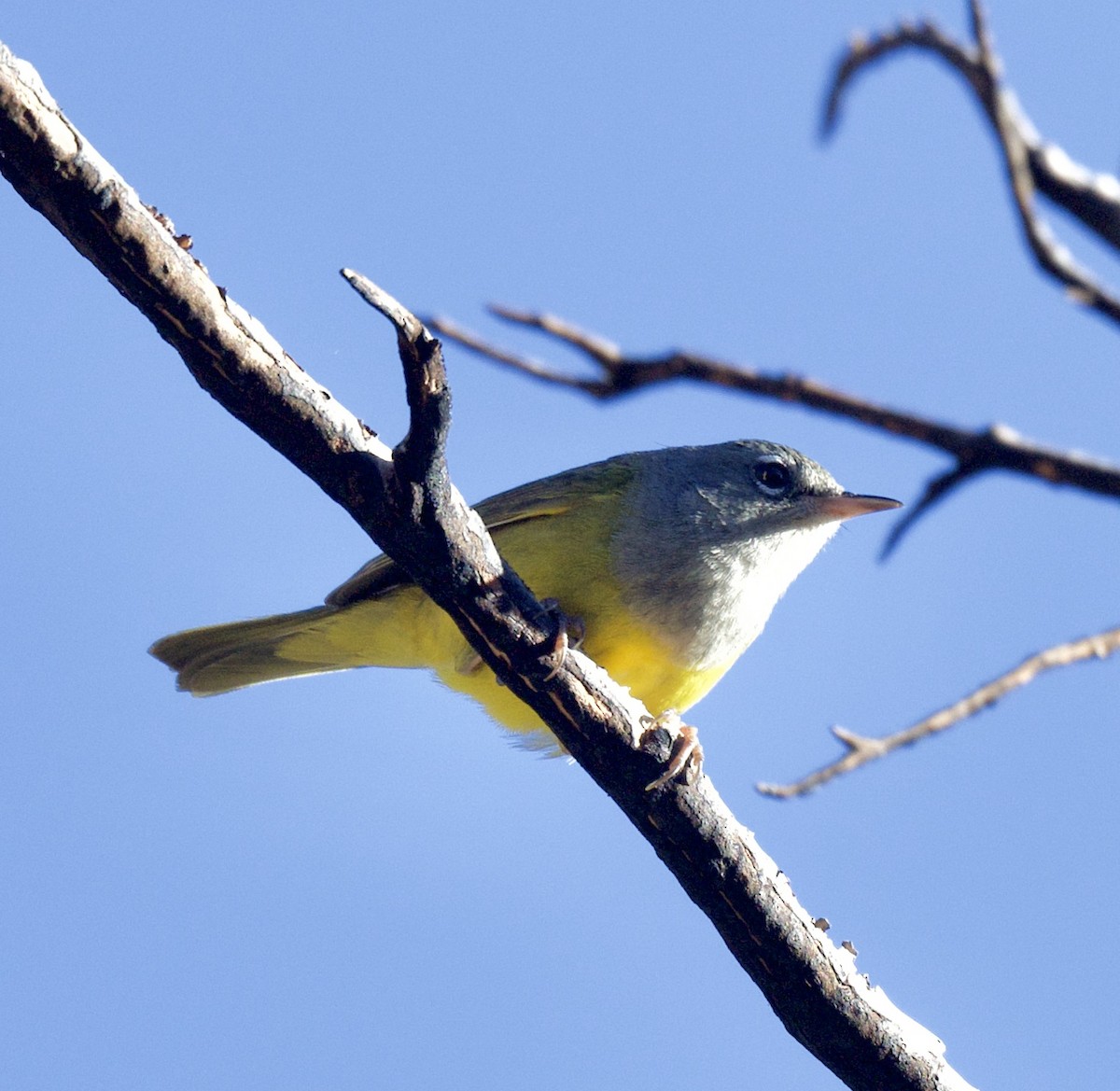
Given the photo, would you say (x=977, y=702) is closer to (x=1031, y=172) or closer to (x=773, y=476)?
(x=1031, y=172)

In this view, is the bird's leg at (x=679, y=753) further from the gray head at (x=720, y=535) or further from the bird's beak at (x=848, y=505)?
the bird's beak at (x=848, y=505)

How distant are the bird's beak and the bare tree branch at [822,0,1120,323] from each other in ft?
18.4

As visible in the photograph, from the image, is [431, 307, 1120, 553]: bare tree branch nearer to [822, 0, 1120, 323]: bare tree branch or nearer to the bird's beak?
[822, 0, 1120, 323]: bare tree branch

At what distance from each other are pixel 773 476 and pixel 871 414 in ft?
19.7

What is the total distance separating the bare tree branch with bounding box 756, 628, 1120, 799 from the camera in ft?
5.15

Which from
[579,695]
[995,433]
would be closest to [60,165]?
[579,695]

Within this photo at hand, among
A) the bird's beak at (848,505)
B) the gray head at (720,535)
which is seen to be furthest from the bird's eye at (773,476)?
the bird's beak at (848,505)

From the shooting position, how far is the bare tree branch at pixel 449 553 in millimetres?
3824

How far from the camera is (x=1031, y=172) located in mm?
1334

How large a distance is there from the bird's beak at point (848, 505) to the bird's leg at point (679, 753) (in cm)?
226

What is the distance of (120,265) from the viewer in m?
3.99

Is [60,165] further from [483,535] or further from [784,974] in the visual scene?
[784,974]

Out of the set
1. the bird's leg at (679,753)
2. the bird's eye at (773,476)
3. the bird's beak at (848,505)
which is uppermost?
the bird's eye at (773,476)

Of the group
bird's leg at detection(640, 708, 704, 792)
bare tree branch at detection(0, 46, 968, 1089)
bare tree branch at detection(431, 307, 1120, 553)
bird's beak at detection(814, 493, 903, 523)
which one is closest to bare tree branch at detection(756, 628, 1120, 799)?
bare tree branch at detection(431, 307, 1120, 553)
